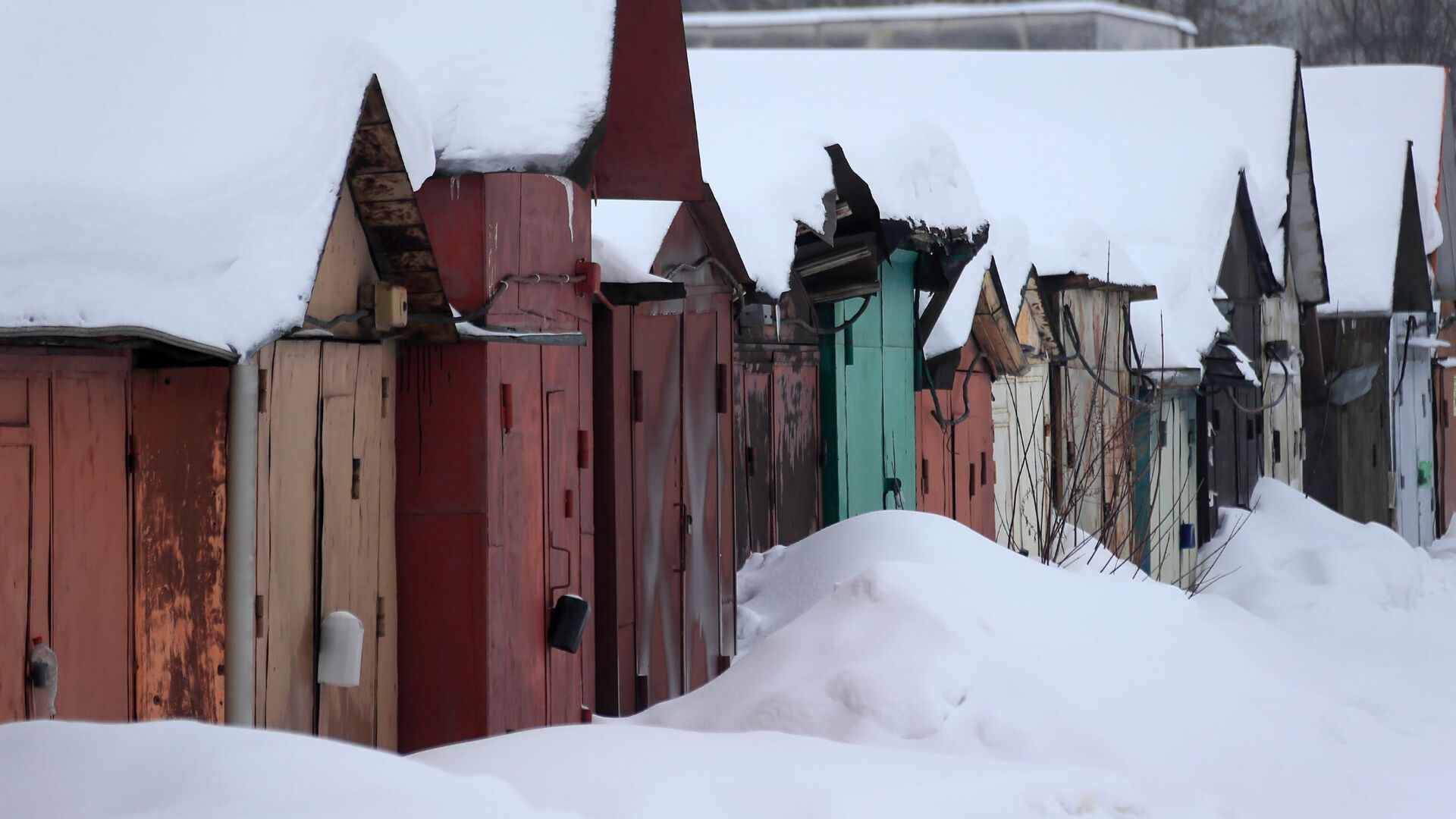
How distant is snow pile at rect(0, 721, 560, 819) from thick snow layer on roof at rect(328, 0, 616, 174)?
274cm

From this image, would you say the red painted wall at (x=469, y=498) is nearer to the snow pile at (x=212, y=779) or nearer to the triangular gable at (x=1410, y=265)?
the snow pile at (x=212, y=779)

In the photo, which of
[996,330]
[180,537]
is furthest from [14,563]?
[996,330]

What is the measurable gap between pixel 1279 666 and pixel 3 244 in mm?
8065

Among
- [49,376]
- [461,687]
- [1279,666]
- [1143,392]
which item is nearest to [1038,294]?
[1143,392]

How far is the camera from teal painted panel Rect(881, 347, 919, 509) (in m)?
11.1

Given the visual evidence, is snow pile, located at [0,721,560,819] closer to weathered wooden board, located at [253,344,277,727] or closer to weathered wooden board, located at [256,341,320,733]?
weathered wooden board, located at [253,344,277,727]

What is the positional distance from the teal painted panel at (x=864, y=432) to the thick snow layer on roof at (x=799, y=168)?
106 cm

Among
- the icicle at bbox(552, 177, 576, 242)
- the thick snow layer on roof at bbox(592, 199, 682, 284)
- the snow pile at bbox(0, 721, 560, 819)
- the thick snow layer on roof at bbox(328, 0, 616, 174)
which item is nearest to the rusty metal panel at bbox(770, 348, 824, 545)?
the thick snow layer on roof at bbox(592, 199, 682, 284)

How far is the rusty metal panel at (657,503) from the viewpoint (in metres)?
7.73

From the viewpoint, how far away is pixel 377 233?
5.34m

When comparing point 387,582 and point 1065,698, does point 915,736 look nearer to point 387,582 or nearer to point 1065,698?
point 1065,698

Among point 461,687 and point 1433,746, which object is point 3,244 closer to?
point 461,687

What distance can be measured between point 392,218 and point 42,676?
6.36ft

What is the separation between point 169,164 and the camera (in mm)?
3879
